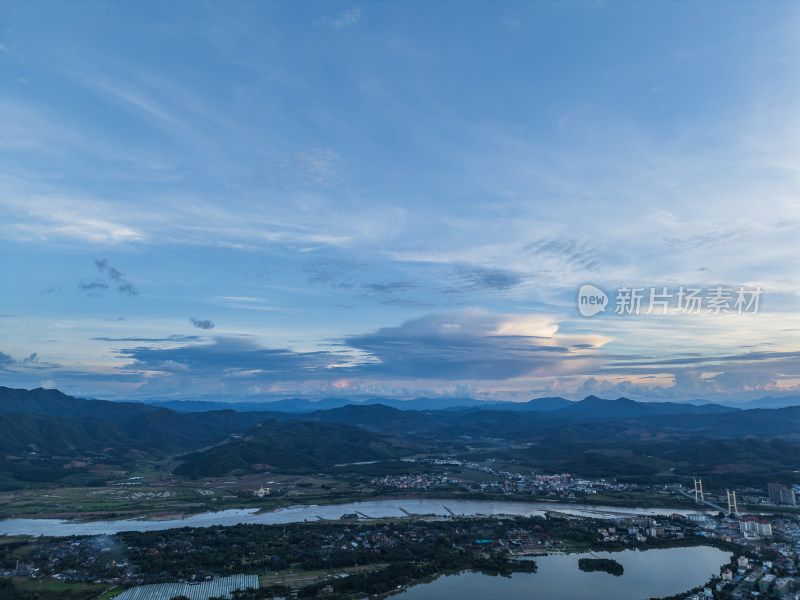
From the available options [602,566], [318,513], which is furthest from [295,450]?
[602,566]

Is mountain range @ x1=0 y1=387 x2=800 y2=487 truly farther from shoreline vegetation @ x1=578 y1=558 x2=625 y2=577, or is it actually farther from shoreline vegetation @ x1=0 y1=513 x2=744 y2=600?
shoreline vegetation @ x1=578 y1=558 x2=625 y2=577

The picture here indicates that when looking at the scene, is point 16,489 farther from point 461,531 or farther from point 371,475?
point 461,531

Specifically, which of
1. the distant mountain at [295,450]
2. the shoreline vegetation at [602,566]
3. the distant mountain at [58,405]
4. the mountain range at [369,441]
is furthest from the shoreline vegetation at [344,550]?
the distant mountain at [58,405]

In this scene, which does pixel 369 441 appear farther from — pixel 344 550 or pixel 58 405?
pixel 58 405

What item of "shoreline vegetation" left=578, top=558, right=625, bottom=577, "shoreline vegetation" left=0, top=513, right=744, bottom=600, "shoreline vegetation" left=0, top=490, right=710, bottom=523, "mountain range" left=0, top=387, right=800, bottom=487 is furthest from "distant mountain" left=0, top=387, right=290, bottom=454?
"shoreline vegetation" left=578, top=558, right=625, bottom=577

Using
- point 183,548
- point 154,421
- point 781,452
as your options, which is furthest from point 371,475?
point 154,421
